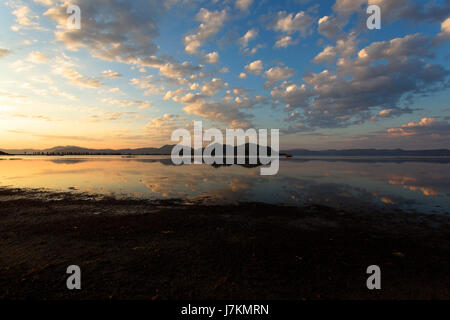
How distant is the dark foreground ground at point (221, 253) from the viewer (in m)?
7.09

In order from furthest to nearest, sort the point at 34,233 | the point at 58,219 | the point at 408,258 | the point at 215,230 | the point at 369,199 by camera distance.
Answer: the point at 369,199, the point at 58,219, the point at 215,230, the point at 34,233, the point at 408,258

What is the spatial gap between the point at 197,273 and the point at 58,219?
12.2 metres

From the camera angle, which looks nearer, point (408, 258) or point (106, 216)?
point (408, 258)

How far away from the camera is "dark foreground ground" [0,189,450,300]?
7.09m

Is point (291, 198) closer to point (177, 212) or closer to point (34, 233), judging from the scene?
point (177, 212)

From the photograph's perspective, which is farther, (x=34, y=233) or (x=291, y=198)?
(x=291, y=198)

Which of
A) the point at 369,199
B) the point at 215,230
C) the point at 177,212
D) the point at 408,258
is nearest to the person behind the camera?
the point at 408,258

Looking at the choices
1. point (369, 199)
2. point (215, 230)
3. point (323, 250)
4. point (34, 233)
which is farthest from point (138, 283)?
point (369, 199)

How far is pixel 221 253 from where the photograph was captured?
9758 mm
